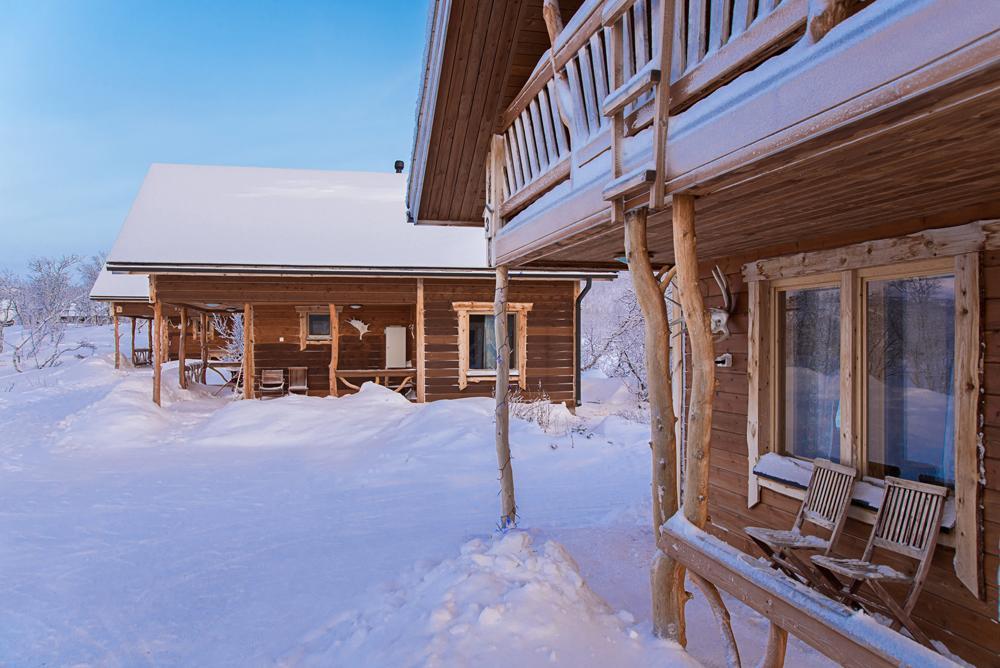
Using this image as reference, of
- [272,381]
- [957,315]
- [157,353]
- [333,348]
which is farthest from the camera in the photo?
[272,381]

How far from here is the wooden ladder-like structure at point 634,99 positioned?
3.02m

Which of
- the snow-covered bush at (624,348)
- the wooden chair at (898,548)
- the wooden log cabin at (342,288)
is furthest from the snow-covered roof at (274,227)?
the wooden chair at (898,548)

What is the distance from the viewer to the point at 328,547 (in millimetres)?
5734

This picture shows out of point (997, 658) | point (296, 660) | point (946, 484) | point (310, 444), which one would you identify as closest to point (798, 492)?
point (946, 484)

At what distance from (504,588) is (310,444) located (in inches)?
310

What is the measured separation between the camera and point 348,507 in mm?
7117

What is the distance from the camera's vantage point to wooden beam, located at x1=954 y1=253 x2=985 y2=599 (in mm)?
3574

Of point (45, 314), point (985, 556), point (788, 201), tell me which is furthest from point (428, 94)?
point (45, 314)

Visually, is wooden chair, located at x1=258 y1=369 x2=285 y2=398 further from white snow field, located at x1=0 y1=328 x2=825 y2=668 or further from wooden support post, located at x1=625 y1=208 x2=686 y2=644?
wooden support post, located at x1=625 y1=208 x2=686 y2=644

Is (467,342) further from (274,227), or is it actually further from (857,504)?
(857,504)

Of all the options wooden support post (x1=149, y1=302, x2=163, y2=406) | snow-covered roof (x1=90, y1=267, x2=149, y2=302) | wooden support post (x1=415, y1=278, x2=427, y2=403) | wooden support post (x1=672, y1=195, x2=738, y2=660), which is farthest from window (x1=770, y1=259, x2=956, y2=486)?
snow-covered roof (x1=90, y1=267, x2=149, y2=302)

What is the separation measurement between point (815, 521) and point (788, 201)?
256cm

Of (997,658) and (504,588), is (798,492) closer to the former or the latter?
(997,658)

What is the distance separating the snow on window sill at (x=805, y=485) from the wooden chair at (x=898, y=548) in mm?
54
